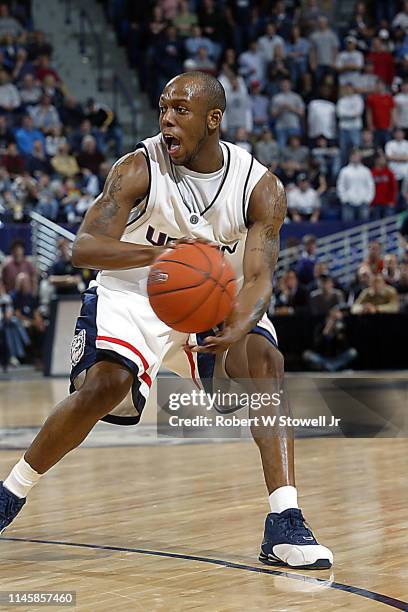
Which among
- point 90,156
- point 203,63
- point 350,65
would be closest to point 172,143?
point 90,156

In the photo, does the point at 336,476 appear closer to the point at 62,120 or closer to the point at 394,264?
the point at 394,264

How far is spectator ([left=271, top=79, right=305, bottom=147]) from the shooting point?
59.9 ft

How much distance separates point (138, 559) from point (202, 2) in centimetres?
1695

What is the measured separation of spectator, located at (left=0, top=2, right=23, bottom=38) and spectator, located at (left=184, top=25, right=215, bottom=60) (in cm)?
282

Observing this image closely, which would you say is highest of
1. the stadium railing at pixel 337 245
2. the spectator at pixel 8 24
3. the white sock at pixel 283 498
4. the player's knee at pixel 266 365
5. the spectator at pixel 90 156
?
the spectator at pixel 8 24

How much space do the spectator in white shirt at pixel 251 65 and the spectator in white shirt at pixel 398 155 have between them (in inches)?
106

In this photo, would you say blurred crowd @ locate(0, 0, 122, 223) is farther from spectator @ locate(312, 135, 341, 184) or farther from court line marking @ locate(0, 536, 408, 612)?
court line marking @ locate(0, 536, 408, 612)

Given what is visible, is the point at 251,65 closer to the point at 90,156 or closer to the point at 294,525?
the point at 90,156

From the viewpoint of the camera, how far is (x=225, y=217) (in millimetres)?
4410

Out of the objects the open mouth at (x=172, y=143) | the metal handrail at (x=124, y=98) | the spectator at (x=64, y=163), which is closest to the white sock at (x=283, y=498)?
the open mouth at (x=172, y=143)

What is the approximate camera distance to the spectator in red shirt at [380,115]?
1827 centimetres

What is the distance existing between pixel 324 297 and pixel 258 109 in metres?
5.41

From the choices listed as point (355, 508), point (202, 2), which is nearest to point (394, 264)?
point (202, 2)

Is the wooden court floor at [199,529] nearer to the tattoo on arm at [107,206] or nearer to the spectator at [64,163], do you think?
the tattoo on arm at [107,206]
